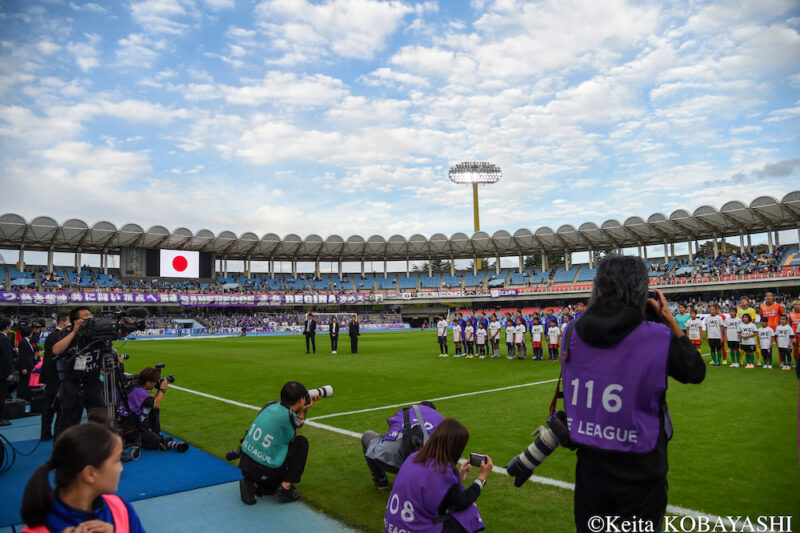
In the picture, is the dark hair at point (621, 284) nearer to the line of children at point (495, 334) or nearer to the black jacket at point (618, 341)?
the black jacket at point (618, 341)

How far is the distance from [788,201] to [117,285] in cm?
6576

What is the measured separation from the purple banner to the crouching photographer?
49.3 metres

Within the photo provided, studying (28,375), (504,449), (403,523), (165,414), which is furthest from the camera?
(28,375)

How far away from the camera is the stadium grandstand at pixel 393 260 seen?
147 ft

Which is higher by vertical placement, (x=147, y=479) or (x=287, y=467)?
(x=287, y=467)

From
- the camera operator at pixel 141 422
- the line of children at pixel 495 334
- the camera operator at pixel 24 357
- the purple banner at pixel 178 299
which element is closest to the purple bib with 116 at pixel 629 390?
the camera operator at pixel 141 422

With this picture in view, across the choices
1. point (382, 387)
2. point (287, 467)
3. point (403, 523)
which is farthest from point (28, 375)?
point (403, 523)

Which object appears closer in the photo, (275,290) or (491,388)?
(491,388)

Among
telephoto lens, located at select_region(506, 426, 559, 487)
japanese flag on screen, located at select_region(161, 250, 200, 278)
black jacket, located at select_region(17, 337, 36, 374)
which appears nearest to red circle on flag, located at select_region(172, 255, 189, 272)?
japanese flag on screen, located at select_region(161, 250, 200, 278)

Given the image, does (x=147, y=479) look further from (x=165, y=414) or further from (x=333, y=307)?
(x=333, y=307)

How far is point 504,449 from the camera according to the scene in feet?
20.0

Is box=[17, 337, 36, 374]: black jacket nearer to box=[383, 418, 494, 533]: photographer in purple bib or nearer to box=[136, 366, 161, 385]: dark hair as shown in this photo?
box=[136, 366, 161, 385]: dark hair

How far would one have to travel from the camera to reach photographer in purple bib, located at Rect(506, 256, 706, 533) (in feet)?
7.23

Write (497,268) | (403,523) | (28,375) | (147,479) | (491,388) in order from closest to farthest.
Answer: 1. (403,523)
2. (147,479)
3. (28,375)
4. (491,388)
5. (497,268)
